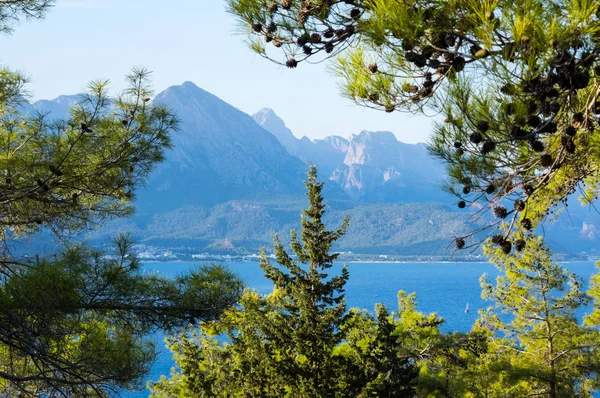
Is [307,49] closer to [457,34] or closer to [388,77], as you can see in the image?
[388,77]

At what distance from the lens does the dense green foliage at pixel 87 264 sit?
484 cm

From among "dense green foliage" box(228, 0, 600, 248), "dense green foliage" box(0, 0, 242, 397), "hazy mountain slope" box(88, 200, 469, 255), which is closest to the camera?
"dense green foliage" box(228, 0, 600, 248)

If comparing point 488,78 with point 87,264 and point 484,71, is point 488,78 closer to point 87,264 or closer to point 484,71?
point 484,71

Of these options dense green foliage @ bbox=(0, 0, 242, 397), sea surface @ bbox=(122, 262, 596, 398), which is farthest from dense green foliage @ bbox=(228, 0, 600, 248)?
sea surface @ bbox=(122, 262, 596, 398)

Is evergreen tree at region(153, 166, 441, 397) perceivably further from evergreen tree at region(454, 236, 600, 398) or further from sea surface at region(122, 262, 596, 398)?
sea surface at region(122, 262, 596, 398)

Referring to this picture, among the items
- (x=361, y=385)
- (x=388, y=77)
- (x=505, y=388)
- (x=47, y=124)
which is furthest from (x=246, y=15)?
(x=505, y=388)

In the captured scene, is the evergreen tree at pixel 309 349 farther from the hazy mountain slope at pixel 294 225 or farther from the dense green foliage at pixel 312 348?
the hazy mountain slope at pixel 294 225

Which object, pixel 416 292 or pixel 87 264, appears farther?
pixel 416 292

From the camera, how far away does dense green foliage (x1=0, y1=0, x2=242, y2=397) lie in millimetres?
4840

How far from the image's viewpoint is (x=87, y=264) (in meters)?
5.18

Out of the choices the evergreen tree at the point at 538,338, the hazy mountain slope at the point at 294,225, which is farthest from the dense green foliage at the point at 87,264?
the hazy mountain slope at the point at 294,225

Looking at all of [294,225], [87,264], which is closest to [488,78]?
[87,264]

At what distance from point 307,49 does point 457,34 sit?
36.8 inches

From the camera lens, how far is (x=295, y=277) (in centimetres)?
1084
